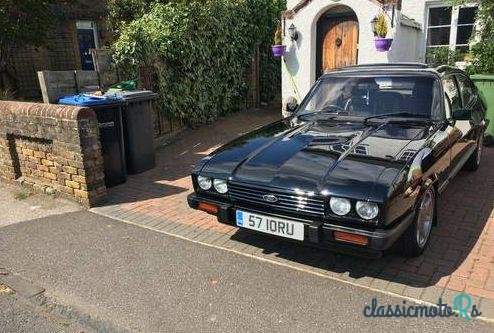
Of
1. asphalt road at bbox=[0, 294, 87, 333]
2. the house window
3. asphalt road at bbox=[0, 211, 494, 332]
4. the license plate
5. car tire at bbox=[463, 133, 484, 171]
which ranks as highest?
the house window

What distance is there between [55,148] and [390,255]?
14.0ft

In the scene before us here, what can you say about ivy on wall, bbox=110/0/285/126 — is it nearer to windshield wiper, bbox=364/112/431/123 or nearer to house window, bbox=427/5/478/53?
house window, bbox=427/5/478/53

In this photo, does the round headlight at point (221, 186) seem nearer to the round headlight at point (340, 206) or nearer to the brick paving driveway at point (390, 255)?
the brick paving driveway at point (390, 255)

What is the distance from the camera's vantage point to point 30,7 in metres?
9.50

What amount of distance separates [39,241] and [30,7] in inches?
274

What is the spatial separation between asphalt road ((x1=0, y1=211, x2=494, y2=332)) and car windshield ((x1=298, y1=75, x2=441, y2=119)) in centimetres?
195

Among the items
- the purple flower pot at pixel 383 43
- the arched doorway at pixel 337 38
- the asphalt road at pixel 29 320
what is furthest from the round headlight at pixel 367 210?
the arched doorway at pixel 337 38

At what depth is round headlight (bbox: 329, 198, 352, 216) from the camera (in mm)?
3222

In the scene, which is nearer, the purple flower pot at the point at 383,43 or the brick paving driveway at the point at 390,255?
the brick paving driveway at the point at 390,255

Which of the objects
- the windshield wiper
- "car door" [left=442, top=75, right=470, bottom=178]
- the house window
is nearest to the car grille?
the windshield wiper

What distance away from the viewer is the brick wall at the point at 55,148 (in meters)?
5.33

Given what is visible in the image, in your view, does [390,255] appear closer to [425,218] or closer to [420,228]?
[420,228]

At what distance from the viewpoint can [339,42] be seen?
9.66 metres

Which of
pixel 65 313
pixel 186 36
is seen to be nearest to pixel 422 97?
pixel 65 313
